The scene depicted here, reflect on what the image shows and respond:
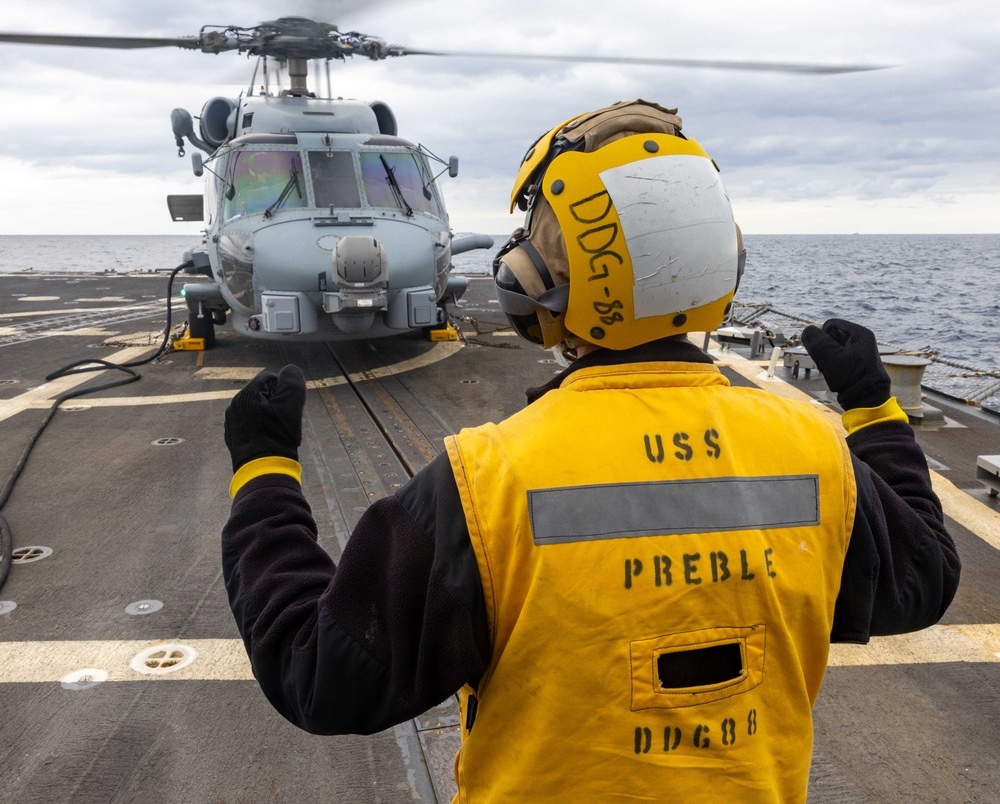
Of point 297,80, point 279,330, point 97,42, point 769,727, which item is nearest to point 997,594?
point 769,727

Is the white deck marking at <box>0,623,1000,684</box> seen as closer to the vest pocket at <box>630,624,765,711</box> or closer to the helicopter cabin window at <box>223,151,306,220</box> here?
the vest pocket at <box>630,624,765,711</box>

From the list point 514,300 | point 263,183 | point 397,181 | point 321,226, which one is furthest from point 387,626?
point 397,181

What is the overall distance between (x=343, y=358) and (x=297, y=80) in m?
4.13

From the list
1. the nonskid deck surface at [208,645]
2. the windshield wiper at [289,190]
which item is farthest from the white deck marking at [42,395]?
the windshield wiper at [289,190]

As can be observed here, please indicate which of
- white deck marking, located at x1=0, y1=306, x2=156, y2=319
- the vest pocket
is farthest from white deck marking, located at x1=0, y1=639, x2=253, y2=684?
white deck marking, located at x1=0, y1=306, x2=156, y2=319

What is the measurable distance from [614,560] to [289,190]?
29.4 feet

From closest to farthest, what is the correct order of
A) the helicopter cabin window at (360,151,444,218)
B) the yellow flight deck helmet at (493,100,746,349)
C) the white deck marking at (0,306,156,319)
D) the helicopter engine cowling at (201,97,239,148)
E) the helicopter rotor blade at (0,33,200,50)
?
the yellow flight deck helmet at (493,100,746,349) → the helicopter rotor blade at (0,33,200,50) → the helicopter cabin window at (360,151,444,218) → the helicopter engine cowling at (201,97,239,148) → the white deck marking at (0,306,156,319)

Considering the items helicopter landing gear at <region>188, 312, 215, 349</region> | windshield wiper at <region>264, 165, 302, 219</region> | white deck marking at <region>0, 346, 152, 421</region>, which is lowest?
white deck marking at <region>0, 346, 152, 421</region>

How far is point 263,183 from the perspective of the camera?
9430mm

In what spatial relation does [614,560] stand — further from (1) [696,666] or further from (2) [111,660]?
(2) [111,660]

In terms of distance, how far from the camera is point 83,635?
12.6ft

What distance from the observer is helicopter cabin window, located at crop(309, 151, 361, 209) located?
9383mm

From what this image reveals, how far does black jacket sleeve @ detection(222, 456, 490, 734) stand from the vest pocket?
273 mm

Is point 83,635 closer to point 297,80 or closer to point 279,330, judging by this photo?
point 279,330
